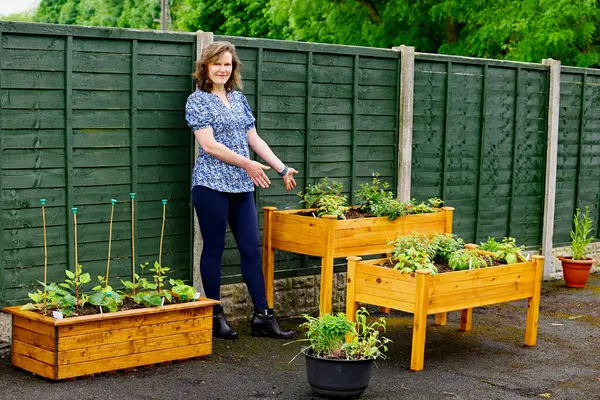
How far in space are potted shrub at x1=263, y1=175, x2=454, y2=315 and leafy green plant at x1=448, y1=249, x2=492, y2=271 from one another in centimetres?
51

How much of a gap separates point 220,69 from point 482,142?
3.40m

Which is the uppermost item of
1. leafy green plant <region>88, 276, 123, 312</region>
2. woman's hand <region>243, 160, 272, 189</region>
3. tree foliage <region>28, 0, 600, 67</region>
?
tree foliage <region>28, 0, 600, 67</region>

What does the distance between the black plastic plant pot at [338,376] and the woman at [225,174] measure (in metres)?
1.46

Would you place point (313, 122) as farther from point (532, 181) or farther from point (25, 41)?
point (532, 181)

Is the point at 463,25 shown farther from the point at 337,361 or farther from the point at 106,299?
the point at 337,361

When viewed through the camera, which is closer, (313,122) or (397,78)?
(313,122)

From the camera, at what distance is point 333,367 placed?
5.22 metres

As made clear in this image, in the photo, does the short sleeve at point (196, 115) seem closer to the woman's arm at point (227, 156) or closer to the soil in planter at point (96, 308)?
the woman's arm at point (227, 156)

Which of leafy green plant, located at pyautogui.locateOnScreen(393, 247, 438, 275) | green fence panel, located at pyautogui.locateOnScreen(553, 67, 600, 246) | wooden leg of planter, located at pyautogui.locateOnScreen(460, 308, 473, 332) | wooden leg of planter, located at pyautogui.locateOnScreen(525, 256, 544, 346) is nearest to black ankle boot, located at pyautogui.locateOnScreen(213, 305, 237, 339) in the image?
leafy green plant, located at pyautogui.locateOnScreen(393, 247, 438, 275)

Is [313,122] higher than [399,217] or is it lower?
higher

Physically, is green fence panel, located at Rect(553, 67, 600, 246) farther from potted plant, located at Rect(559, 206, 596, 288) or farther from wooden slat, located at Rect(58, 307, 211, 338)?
wooden slat, located at Rect(58, 307, 211, 338)

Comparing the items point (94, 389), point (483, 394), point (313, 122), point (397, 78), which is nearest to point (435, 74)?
point (397, 78)

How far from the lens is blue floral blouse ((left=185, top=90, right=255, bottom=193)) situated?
6312mm

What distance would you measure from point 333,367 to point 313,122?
2745mm
